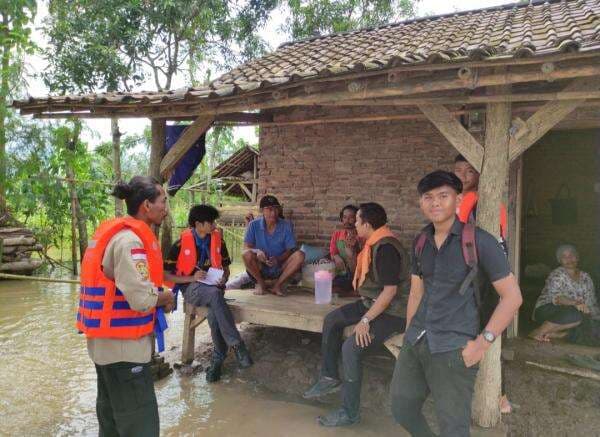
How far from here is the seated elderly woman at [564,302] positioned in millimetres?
5262

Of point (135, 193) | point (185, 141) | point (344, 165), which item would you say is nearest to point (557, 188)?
point (344, 165)

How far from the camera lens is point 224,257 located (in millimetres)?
5344

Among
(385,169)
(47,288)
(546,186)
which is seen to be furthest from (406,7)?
(47,288)

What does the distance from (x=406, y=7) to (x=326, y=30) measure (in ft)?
9.61

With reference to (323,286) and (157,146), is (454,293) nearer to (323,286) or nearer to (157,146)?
(323,286)

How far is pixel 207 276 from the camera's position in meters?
5.08

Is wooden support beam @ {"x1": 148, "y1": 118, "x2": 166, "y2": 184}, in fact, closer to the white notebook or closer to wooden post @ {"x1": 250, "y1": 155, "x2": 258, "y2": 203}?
the white notebook

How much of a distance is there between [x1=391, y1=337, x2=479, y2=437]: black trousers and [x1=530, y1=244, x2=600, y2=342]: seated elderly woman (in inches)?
121

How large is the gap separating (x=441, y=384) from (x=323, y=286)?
257cm

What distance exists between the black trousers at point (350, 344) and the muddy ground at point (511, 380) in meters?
0.40

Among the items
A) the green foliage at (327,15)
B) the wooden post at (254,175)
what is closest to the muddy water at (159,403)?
the wooden post at (254,175)

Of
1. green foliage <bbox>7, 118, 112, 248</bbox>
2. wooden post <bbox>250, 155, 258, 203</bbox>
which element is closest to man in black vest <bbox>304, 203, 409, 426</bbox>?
green foliage <bbox>7, 118, 112, 248</bbox>

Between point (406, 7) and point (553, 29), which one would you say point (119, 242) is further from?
point (406, 7)

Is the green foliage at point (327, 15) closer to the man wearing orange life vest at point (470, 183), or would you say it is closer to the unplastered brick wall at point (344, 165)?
the unplastered brick wall at point (344, 165)
